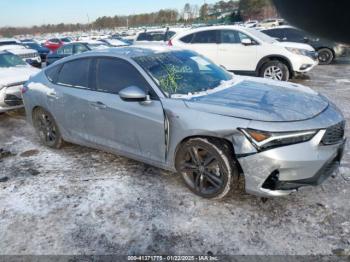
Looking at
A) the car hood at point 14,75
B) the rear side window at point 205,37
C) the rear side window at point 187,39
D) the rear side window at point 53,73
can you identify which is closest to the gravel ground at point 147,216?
the rear side window at point 53,73

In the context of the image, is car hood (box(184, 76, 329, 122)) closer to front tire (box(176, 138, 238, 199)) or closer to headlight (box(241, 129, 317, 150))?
headlight (box(241, 129, 317, 150))

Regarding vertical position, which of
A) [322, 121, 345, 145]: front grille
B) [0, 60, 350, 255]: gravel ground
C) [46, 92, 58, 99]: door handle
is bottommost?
[0, 60, 350, 255]: gravel ground

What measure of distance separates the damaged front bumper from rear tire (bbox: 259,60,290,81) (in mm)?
6011

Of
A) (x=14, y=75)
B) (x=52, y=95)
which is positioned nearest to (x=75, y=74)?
(x=52, y=95)

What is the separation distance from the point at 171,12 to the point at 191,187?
3287 inches

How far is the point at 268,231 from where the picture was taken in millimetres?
2752

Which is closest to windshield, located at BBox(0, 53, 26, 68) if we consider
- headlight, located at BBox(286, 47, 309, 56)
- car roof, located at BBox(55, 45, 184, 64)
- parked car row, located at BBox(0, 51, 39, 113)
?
parked car row, located at BBox(0, 51, 39, 113)

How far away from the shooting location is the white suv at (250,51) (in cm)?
848

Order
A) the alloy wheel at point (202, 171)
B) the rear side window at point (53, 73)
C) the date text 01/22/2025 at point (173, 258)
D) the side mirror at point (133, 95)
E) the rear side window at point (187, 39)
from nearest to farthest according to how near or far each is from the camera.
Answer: the date text 01/22/2025 at point (173, 258) → the alloy wheel at point (202, 171) → the side mirror at point (133, 95) → the rear side window at point (53, 73) → the rear side window at point (187, 39)

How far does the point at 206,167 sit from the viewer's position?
3.19 meters

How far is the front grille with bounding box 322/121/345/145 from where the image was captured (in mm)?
2859

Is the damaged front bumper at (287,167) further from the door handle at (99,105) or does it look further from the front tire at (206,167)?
the door handle at (99,105)

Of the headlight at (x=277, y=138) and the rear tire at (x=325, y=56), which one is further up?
the headlight at (x=277, y=138)

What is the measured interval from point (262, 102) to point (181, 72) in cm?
108
